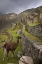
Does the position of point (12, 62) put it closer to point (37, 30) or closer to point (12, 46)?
point (12, 46)

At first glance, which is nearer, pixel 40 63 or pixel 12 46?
pixel 40 63

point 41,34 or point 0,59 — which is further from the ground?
point 41,34

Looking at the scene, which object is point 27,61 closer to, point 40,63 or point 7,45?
point 40,63

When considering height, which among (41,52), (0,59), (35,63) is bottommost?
(0,59)

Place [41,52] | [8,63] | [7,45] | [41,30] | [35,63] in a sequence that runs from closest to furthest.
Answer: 1. [41,52]
2. [35,63]
3. [8,63]
4. [7,45]
5. [41,30]

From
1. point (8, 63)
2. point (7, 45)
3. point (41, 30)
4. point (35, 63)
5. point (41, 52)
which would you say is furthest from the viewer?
point (41, 30)

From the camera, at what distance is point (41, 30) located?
21.9 meters

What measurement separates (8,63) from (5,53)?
3061mm

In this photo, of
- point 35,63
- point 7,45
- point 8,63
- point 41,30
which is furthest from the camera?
point 41,30

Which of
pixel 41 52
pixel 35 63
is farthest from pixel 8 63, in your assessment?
pixel 41 52

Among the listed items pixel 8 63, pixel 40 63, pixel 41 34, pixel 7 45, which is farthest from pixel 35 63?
pixel 41 34

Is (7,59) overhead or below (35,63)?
below

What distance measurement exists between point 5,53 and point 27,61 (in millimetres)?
8301

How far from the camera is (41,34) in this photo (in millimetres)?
21969
